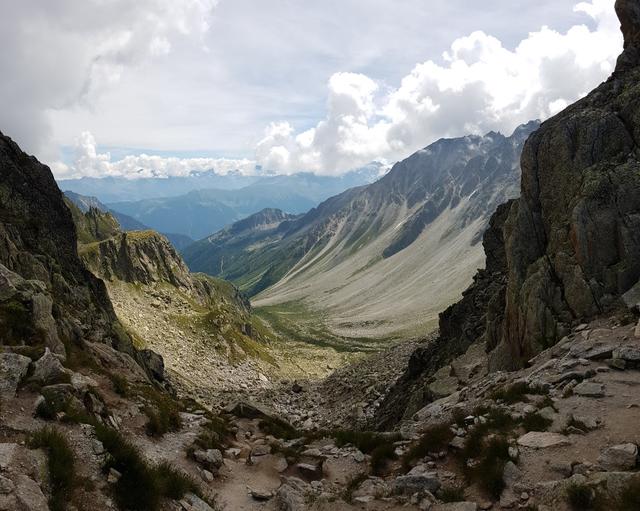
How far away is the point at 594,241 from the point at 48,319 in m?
34.4

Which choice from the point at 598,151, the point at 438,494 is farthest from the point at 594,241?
the point at 438,494

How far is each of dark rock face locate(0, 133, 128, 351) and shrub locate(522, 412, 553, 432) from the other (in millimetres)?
28075

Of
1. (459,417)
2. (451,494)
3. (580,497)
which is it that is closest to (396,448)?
(459,417)

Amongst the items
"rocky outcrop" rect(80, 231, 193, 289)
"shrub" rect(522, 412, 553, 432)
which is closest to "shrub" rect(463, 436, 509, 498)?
"shrub" rect(522, 412, 553, 432)

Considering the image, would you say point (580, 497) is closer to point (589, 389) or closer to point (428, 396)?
point (589, 389)

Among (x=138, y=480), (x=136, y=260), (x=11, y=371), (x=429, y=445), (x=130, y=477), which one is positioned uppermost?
(x=136, y=260)

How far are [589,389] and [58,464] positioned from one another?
18.5 meters

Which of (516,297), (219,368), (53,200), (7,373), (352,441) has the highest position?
(53,200)

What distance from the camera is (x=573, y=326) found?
27.6 meters

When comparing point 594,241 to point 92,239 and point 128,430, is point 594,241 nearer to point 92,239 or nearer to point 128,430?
point 128,430

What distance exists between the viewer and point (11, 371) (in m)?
16.8

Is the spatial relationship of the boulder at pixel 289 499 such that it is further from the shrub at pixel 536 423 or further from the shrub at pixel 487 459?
the shrub at pixel 536 423

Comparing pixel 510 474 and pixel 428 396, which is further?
pixel 428 396

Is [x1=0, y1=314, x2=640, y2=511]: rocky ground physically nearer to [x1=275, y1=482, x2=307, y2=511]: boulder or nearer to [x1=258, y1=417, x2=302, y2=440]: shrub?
[x1=275, y1=482, x2=307, y2=511]: boulder
